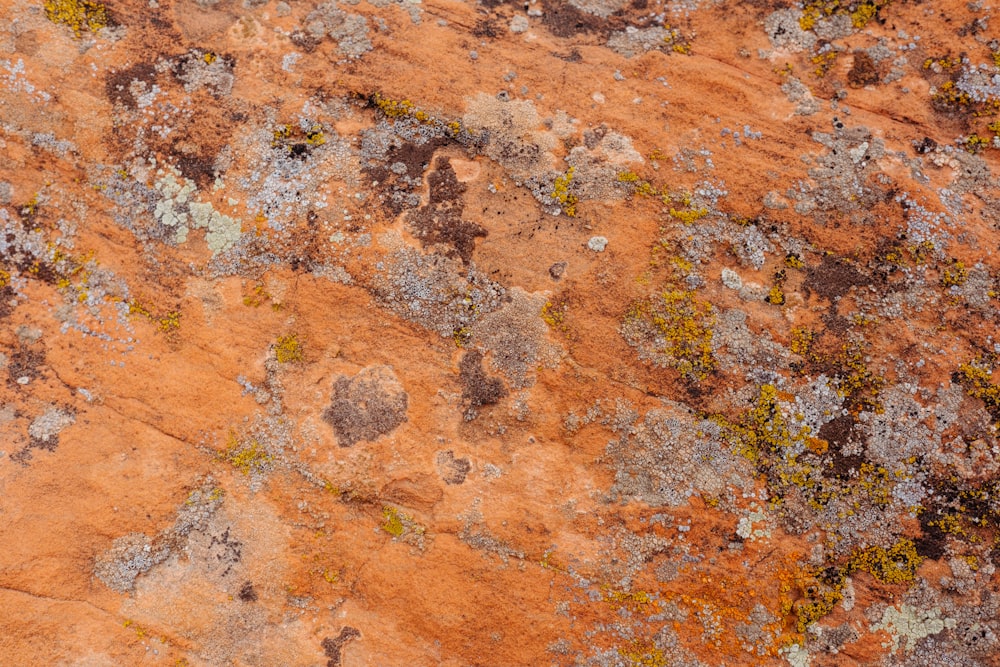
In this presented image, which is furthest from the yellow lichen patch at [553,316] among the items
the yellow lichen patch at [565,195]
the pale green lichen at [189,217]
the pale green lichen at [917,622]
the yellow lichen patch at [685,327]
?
the pale green lichen at [917,622]

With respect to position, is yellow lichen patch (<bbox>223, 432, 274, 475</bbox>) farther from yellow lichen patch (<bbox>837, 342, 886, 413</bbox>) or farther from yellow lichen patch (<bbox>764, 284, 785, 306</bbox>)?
yellow lichen patch (<bbox>837, 342, 886, 413</bbox>)

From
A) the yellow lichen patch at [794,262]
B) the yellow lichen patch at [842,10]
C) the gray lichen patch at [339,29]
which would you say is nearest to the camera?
the yellow lichen patch at [794,262]

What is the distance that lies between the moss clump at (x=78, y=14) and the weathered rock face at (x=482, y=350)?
0.11ft

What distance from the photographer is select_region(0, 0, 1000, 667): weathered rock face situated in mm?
6660

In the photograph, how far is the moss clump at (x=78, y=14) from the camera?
742 cm

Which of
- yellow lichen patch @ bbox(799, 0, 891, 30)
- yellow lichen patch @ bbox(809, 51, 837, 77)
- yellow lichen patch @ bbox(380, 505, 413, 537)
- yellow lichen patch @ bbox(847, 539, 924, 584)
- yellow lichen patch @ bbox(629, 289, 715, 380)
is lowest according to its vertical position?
yellow lichen patch @ bbox(380, 505, 413, 537)

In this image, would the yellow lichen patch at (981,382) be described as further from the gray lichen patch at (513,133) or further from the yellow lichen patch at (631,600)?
the gray lichen patch at (513,133)

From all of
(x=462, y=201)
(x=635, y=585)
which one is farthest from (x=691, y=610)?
(x=462, y=201)

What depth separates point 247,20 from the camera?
25.1 ft

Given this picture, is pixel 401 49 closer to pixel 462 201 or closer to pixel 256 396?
pixel 462 201

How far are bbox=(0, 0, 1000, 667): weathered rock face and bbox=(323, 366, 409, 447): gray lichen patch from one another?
32mm

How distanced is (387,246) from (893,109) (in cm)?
594

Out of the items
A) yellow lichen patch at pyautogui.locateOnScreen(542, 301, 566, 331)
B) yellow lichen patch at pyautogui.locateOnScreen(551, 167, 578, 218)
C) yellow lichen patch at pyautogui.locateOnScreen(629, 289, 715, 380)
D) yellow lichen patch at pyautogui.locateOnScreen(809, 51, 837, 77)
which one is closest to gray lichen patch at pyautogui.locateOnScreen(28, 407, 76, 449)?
yellow lichen patch at pyautogui.locateOnScreen(542, 301, 566, 331)

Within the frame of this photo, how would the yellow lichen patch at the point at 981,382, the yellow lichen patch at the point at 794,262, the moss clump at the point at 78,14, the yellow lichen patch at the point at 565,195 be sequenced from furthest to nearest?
the moss clump at the point at 78,14 < the yellow lichen patch at the point at 565,195 < the yellow lichen patch at the point at 794,262 < the yellow lichen patch at the point at 981,382
